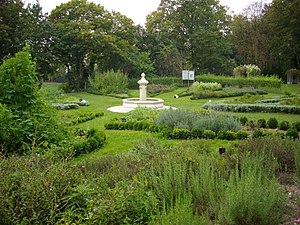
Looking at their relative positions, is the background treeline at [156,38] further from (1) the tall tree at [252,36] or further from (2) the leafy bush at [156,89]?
(2) the leafy bush at [156,89]

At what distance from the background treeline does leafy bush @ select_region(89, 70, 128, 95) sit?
3657 millimetres

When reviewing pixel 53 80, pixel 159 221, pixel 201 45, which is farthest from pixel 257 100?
pixel 53 80

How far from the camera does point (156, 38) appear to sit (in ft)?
123

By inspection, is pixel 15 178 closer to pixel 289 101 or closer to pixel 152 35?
pixel 289 101

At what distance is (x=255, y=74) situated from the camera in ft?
99.0

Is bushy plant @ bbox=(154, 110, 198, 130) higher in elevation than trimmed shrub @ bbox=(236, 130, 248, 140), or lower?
higher

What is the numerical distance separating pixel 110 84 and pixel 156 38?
549 inches

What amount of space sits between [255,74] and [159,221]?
2916 centimetres

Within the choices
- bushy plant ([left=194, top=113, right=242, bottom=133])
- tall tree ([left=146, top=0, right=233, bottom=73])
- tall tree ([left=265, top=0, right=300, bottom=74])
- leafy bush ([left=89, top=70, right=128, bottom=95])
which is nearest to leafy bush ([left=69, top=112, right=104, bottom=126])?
bushy plant ([left=194, top=113, right=242, bottom=133])

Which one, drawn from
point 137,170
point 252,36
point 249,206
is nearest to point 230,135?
point 137,170

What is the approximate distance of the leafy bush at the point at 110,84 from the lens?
2508 centimetres

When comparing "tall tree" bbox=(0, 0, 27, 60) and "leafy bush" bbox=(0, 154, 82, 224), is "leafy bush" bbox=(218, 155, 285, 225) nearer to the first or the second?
"leafy bush" bbox=(0, 154, 82, 224)

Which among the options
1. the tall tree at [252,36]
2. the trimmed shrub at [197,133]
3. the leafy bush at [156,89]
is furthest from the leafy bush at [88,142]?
the tall tree at [252,36]

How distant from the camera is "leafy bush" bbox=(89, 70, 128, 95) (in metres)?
25.1
